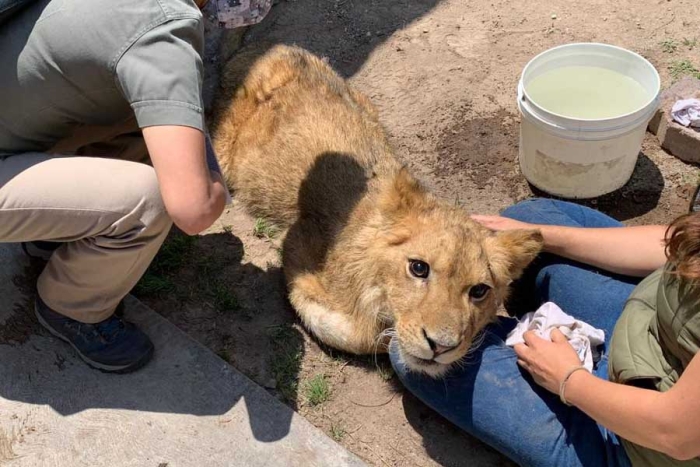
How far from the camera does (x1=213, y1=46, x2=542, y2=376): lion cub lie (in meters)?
3.47

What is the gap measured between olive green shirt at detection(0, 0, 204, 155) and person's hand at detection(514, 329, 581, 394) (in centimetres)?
165

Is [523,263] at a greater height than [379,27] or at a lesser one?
greater

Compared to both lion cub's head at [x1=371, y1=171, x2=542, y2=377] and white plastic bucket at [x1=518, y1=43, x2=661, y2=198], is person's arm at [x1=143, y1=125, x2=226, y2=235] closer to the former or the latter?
lion cub's head at [x1=371, y1=171, x2=542, y2=377]

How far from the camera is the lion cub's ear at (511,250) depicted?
3580mm

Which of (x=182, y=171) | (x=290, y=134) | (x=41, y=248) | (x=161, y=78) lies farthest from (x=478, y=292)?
(x=41, y=248)

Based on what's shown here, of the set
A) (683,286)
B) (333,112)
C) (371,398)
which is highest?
(683,286)

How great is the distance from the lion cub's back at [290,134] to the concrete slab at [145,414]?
1.14 m

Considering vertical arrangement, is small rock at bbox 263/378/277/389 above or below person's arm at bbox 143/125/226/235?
below

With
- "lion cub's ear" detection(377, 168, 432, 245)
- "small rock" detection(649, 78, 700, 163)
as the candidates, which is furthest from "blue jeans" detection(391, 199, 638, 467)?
"small rock" detection(649, 78, 700, 163)

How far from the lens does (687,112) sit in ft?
17.0

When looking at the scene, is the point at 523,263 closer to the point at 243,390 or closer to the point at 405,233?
the point at 405,233

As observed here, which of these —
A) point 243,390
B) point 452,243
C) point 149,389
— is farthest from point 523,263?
point 149,389

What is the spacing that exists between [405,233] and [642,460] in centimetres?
143

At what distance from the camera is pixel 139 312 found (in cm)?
412
